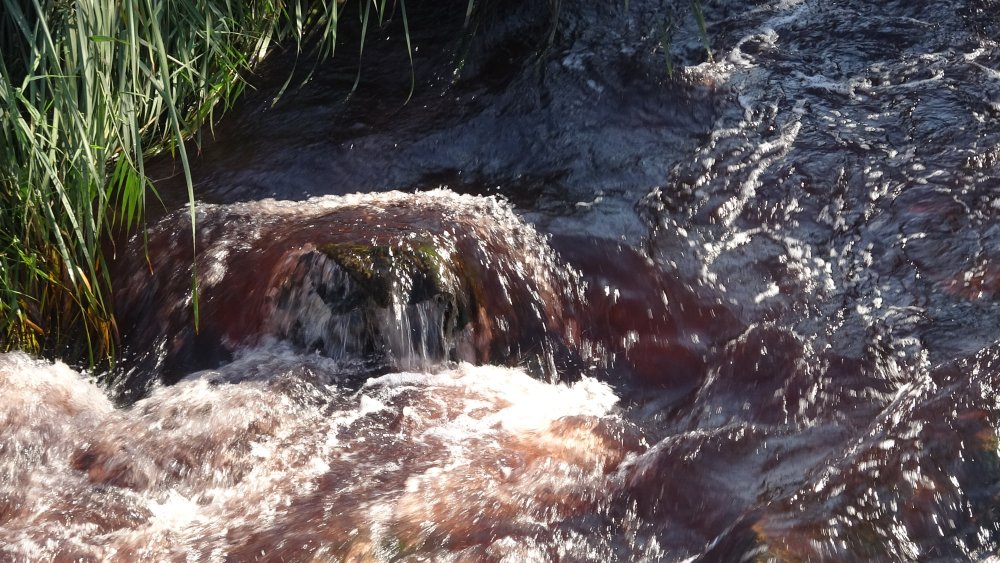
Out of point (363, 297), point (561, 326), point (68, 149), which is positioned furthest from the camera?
point (561, 326)

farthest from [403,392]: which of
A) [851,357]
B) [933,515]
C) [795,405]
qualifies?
[933,515]

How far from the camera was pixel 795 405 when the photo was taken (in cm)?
274

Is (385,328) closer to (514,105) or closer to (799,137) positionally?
(514,105)

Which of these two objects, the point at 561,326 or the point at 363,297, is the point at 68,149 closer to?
the point at 363,297

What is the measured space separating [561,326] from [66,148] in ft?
5.14

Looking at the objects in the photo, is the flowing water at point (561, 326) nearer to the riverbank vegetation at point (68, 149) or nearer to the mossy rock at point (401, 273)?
the mossy rock at point (401, 273)

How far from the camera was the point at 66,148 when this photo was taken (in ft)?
9.46

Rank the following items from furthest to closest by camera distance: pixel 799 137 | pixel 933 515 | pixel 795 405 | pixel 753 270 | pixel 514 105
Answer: pixel 514 105 → pixel 799 137 → pixel 753 270 → pixel 795 405 → pixel 933 515

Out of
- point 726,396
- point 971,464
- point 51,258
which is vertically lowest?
point 726,396

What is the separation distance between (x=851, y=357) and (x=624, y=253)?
2.84 ft

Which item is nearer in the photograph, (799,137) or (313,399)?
(313,399)

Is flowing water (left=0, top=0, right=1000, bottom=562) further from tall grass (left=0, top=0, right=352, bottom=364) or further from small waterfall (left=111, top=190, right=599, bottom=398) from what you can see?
tall grass (left=0, top=0, right=352, bottom=364)

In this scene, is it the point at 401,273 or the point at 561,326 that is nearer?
the point at 401,273

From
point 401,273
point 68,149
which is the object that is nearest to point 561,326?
point 401,273
